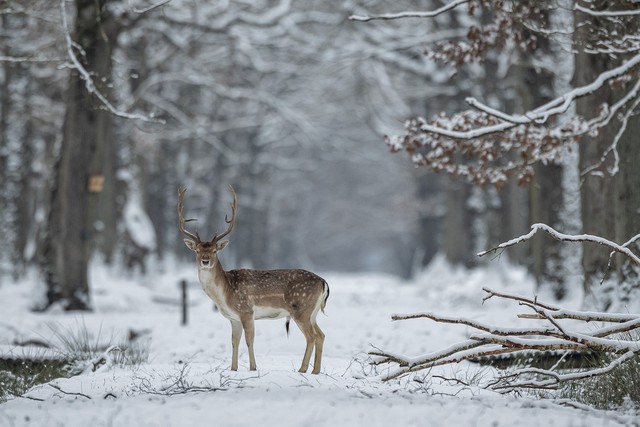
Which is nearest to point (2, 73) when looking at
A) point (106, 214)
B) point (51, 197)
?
point (106, 214)

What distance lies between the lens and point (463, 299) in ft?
70.2

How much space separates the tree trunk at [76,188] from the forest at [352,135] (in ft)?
0.14

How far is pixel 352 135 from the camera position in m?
52.4

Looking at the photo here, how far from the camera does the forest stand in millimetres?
10945

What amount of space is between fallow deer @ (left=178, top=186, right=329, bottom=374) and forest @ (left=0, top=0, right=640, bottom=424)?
67cm

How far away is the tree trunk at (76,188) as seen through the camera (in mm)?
17375

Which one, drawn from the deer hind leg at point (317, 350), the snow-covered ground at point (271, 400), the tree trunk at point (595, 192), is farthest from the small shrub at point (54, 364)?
the tree trunk at point (595, 192)

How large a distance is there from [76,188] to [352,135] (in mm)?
35551

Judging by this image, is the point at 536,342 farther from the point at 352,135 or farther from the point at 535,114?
the point at 352,135

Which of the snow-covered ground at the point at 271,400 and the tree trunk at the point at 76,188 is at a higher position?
the tree trunk at the point at 76,188

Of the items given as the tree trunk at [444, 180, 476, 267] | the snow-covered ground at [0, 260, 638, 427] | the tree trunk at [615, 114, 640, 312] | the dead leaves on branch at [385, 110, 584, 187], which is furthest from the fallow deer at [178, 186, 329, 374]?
the tree trunk at [444, 180, 476, 267]

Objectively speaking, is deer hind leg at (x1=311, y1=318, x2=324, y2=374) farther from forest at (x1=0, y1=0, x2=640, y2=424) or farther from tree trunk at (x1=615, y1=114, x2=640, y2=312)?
tree trunk at (x1=615, y1=114, x2=640, y2=312)

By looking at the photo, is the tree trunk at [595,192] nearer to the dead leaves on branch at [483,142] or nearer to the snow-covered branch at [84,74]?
the dead leaves on branch at [483,142]

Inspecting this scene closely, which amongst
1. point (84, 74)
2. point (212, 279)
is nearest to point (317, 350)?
point (212, 279)
